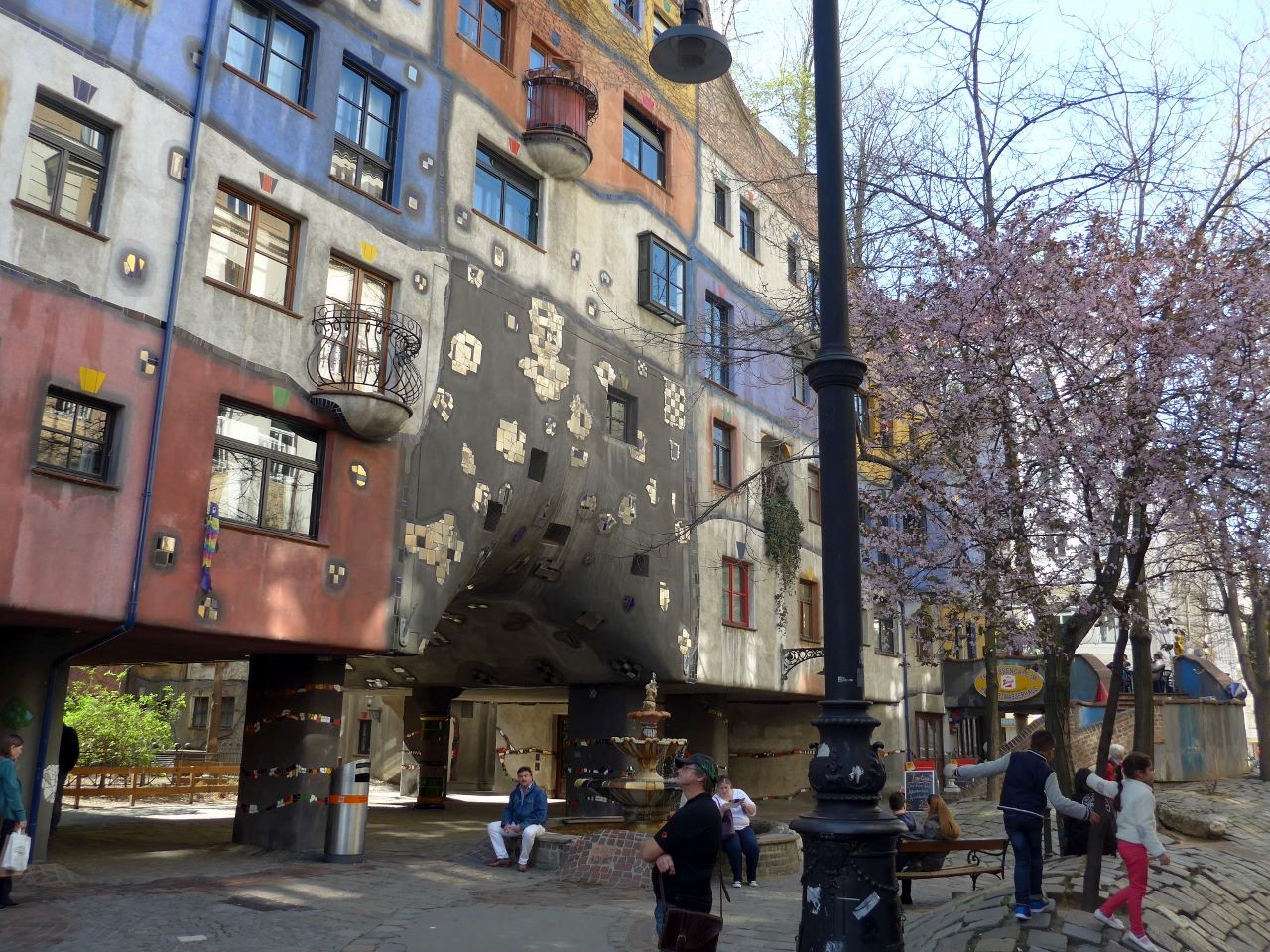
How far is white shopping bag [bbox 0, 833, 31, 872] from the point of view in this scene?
33.1 ft

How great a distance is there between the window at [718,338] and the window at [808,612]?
6216mm

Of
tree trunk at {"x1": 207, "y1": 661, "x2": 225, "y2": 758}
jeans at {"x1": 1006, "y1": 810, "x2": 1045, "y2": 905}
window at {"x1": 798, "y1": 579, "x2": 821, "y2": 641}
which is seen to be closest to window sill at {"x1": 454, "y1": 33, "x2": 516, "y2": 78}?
window at {"x1": 798, "y1": 579, "x2": 821, "y2": 641}

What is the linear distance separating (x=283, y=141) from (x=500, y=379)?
16.3 ft

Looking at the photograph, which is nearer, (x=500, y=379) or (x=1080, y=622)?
(x=1080, y=622)

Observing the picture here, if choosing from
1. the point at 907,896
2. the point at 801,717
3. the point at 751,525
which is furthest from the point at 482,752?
the point at 907,896

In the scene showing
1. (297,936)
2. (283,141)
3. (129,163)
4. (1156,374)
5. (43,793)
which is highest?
(283,141)

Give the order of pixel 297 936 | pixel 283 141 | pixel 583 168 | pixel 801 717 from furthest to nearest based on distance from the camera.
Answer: pixel 801 717 < pixel 583 168 < pixel 283 141 < pixel 297 936

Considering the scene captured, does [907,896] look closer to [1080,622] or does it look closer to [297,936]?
[1080,622]

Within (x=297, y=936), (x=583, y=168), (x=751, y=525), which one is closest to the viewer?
(x=297, y=936)

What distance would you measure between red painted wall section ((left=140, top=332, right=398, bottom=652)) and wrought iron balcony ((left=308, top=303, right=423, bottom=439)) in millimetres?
398

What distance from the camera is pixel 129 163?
13.4m

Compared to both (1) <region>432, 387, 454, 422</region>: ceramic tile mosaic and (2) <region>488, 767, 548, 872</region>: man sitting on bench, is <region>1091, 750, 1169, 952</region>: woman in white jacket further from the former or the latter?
(1) <region>432, 387, 454, 422</region>: ceramic tile mosaic

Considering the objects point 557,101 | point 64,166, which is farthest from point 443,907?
point 557,101

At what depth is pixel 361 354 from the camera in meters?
15.7
